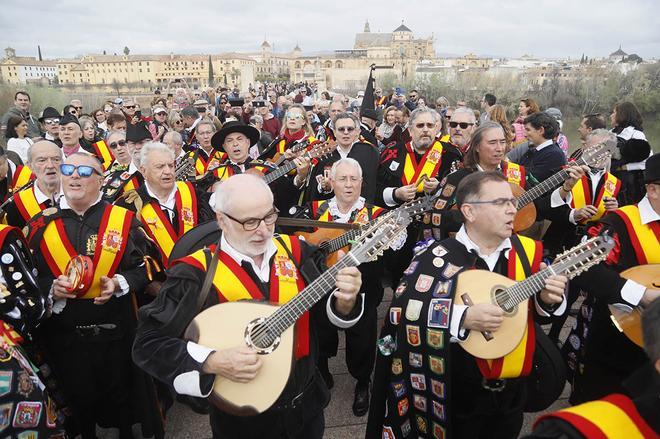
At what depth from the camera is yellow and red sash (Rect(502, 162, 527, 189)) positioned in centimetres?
467

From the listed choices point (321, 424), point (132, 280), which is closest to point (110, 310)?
point (132, 280)

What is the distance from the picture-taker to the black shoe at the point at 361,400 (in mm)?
3982

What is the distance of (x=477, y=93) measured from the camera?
44.4 metres

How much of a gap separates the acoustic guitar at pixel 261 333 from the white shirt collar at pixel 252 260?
22cm

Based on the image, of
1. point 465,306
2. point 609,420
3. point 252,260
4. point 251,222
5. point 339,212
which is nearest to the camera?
point 609,420

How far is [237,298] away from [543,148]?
4.60 metres

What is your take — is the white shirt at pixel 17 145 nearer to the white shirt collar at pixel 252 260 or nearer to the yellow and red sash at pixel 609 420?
the white shirt collar at pixel 252 260

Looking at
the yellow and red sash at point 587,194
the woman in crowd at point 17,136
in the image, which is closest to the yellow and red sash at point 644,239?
the yellow and red sash at point 587,194

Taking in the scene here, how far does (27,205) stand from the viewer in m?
4.23

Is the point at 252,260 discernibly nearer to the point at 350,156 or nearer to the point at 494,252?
the point at 494,252

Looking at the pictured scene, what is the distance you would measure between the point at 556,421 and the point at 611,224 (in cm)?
208

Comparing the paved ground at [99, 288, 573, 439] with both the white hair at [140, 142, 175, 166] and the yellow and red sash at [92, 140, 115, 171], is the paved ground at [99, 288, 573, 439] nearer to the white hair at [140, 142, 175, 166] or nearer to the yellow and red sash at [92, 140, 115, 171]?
the white hair at [140, 142, 175, 166]

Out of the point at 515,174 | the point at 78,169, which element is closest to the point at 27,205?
the point at 78,169

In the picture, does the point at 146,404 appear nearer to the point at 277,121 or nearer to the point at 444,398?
the point at 444,398
